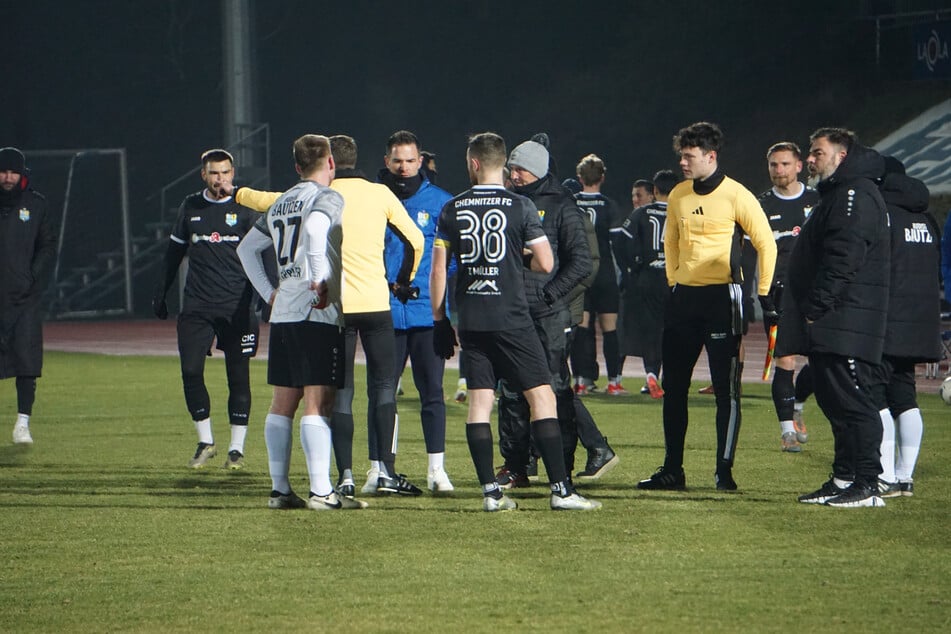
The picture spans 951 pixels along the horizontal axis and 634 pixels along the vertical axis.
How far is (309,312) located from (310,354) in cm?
22

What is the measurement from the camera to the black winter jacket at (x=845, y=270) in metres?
7.46

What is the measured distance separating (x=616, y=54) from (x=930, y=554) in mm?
27290

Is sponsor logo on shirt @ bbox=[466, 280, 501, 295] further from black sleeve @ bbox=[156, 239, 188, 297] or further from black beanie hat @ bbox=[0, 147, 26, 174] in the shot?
black beanie hat @ bbox=[0, 147, 26, 174]

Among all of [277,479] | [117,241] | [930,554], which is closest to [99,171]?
[117,241]

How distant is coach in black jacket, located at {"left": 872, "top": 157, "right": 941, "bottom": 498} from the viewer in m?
7.98

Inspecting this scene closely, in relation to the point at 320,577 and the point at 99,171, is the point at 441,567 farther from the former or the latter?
the point at 99,171

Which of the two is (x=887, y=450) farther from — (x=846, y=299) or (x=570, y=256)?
(x=570, y=256)

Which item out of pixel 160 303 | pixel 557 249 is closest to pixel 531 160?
pixel 557 249

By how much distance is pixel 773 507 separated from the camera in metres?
7.82

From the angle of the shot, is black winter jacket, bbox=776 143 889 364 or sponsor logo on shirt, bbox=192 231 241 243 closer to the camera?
black winter jacket, bbox=776 143 889 364

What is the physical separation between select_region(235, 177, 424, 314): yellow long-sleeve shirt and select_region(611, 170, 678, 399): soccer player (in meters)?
6.39

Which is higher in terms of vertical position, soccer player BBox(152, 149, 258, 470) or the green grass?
soccer player BBox(152, 149, 258, 470)

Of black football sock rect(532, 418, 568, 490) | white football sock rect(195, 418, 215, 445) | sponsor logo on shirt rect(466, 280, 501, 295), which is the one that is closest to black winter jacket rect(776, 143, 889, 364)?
black football sock rect(532, 418, 568, 490)

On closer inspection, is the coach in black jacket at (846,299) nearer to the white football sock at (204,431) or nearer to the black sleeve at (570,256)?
the black sleeve at (570,256)
